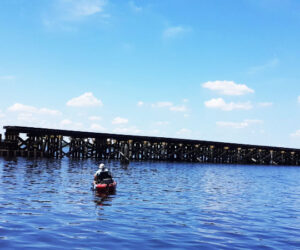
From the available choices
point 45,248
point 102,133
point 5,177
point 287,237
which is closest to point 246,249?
point 287,237

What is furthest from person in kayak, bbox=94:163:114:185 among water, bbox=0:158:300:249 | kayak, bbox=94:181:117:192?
water, bbox=0:158:300:249

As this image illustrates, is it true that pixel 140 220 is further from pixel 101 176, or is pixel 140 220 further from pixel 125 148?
pixel 125 148

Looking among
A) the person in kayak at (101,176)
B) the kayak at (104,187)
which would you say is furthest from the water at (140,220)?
the person in kayak at (101,176)

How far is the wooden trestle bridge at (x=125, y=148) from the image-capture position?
44375 mm

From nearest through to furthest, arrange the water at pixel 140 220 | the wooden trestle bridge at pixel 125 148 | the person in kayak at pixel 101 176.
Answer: the water at pixel 140 220 → the person in kayak at pixel 101 176 → the wooden trestle bridge at pixel 125 148

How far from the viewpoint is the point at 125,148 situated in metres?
48.3

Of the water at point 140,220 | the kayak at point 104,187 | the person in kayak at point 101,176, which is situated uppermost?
the person in kayak at point 101,176

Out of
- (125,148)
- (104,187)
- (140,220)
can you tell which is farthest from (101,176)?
(125,148)

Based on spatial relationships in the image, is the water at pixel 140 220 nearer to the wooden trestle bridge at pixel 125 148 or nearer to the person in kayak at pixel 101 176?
the person in kayak at pixel 101 176

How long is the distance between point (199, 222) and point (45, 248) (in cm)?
583

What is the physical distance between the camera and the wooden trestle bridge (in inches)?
1747

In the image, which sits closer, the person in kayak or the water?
the water

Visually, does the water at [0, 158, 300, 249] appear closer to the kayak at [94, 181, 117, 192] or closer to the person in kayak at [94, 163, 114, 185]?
the kayak at [94, 181, 117, 192]

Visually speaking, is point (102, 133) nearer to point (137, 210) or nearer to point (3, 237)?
point (137, 210)
